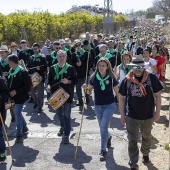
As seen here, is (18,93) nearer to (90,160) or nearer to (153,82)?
(90,160)

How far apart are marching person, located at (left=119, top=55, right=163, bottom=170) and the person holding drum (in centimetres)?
172

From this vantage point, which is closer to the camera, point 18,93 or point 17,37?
point 18,93

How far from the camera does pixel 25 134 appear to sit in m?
8.07

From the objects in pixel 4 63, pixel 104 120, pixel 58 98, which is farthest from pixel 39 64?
pixel 104 120

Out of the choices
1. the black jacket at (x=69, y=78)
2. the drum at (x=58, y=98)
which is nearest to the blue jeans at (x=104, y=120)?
the drum at (x=58, y=98)

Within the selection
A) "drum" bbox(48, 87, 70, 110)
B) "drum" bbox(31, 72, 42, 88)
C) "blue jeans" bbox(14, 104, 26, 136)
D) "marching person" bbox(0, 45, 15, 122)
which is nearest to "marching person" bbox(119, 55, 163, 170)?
"drum" bbox(48, 87, 70, 110)

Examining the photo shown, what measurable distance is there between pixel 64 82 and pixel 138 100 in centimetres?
211

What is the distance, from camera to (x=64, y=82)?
7262 mm

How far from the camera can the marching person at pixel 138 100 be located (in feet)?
18.4

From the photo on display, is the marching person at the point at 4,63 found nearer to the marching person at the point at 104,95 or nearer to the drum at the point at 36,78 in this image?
the drum at the point at 36,78

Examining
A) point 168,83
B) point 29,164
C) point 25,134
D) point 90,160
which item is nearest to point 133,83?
point 90,160

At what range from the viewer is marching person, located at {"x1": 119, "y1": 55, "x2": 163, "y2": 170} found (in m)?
5.61

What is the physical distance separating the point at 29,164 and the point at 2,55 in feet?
13.1

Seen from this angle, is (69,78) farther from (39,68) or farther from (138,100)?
(39,68)
